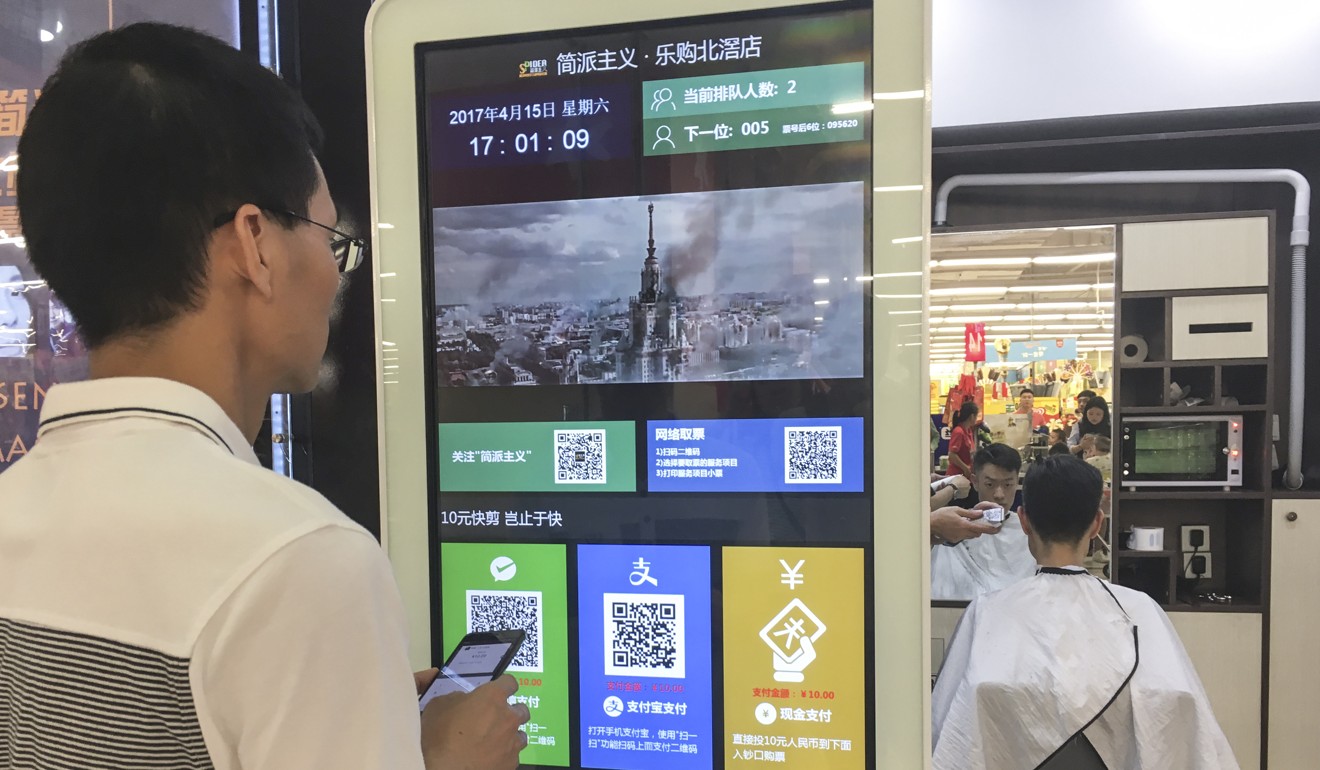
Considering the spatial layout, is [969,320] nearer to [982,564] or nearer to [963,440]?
[963,440]

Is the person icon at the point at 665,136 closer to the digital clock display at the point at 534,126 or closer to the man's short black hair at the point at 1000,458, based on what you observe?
the digital clock display at the point at 534,126

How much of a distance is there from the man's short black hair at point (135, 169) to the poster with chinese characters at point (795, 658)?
800 mm

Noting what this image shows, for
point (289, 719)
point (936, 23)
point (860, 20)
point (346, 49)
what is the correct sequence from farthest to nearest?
point (936, 23) < point (346, 49) < point (860, 20) < point (289, 719)

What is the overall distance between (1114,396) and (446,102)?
A: 3225mm

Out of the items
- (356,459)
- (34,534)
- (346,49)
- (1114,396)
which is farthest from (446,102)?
(1114,396)

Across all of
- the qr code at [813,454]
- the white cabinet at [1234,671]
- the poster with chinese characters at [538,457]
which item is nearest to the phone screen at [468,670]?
the poster with chinese characters at [538,457]

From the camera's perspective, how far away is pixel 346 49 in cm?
129

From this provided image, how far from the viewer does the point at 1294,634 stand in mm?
3102

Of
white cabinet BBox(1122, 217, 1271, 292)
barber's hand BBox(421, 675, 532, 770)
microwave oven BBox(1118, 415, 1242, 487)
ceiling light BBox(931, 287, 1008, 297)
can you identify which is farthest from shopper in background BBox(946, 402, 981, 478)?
barber's hand BBox(421, 675, 532, 770)

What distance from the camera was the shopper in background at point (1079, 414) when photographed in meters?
3.30

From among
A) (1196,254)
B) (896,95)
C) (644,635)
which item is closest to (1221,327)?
(1196,254)

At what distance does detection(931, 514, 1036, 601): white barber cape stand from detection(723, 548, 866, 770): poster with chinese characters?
2289 mm

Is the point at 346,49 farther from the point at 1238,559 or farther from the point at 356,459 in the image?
the point at 1238,559

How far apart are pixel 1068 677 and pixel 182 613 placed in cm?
208
